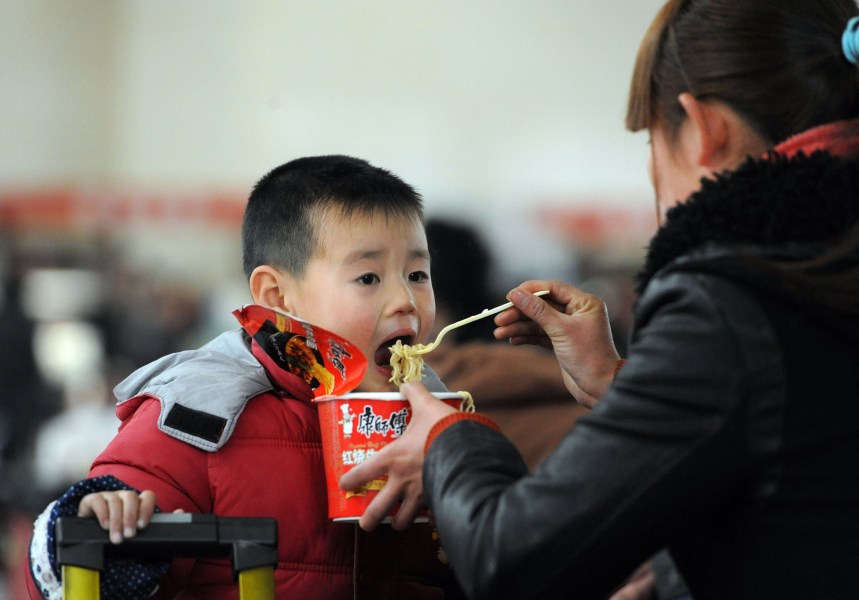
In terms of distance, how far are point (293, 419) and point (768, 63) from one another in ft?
2.90

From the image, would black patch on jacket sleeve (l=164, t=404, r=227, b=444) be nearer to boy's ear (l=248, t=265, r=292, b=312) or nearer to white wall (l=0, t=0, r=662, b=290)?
boy's ear (l=248, t=265, r=292, b=312)

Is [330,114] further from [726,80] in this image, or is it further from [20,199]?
[726,80]

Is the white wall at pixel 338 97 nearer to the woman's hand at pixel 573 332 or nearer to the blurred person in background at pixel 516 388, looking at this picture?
the blurred person in background at pixel 516 388

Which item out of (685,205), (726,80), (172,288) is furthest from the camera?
(172,288)

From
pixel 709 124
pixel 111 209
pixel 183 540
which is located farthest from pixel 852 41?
pixel 111 209

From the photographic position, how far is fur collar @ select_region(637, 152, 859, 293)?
1.25 m

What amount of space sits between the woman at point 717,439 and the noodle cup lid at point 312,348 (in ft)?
0.79

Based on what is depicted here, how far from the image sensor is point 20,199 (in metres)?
9.47

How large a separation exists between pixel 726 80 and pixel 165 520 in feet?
2.97

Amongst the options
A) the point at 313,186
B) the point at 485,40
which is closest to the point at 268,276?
the point at 313,186

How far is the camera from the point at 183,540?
4.26 ft

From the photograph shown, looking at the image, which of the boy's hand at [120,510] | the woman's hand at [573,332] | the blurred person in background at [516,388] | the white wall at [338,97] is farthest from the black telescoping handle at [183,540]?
the white wall at [338,97]

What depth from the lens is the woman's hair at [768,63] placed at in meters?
1.42

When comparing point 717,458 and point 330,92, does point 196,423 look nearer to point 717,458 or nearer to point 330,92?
point 717,458
